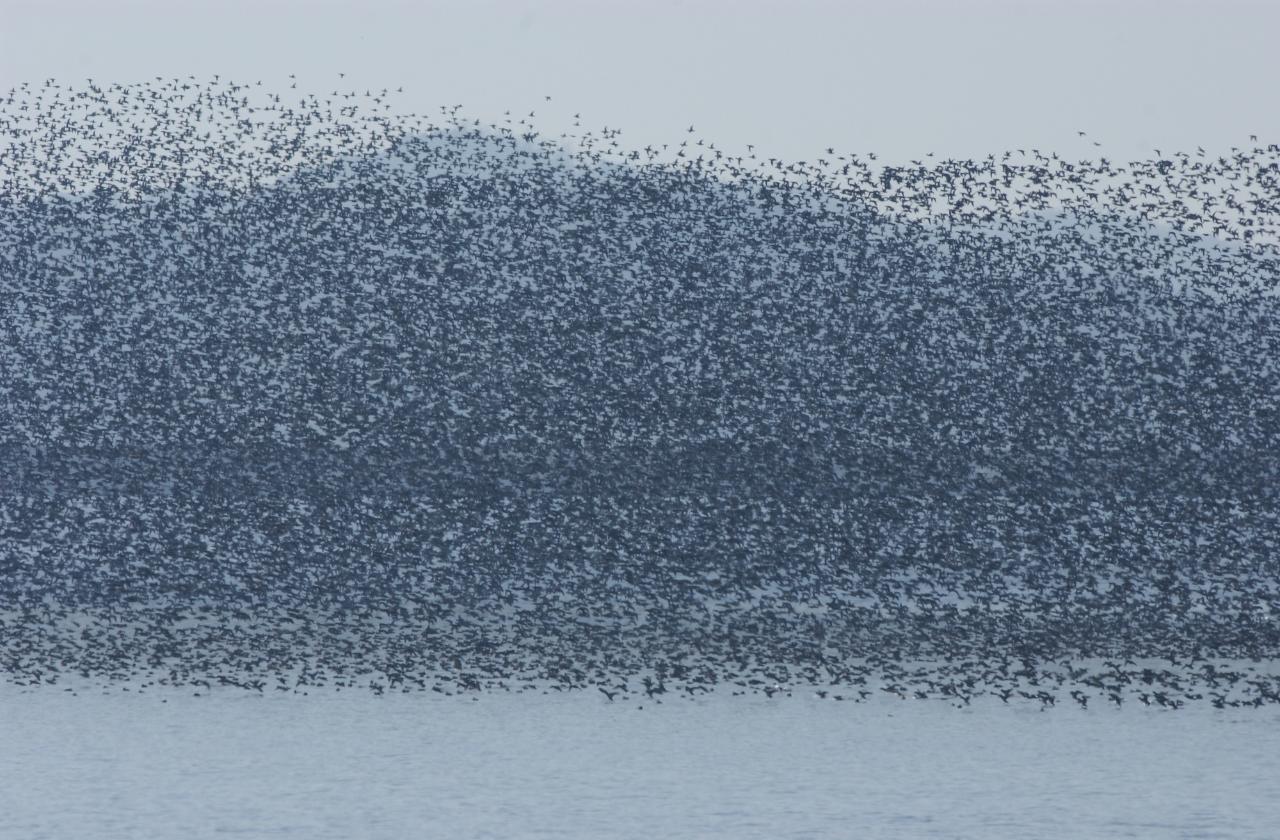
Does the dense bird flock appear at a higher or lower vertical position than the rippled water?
higher

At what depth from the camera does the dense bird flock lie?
19812 mm

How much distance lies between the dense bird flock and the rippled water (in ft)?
7.62

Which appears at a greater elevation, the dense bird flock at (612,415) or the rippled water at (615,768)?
the dense bird flock at (612,415)

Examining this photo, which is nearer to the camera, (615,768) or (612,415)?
(615,768)

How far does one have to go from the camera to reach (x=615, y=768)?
12.0m

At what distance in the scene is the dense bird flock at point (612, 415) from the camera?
19.8 metres

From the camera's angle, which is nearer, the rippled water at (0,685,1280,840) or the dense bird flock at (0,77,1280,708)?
the rippled water at (0,685,1280,840)

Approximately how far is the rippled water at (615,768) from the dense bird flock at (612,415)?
7.62 feet

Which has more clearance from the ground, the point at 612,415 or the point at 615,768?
the point at 612,415

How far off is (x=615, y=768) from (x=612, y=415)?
47.4ft

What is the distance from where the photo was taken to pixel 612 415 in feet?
85.9

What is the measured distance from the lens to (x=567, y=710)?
577 inches

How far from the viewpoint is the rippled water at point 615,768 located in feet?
33.5

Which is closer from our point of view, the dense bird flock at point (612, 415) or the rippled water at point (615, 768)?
the rippled water at point (615, 768)
